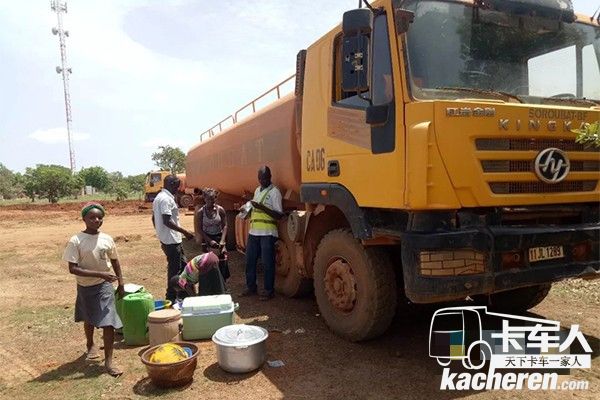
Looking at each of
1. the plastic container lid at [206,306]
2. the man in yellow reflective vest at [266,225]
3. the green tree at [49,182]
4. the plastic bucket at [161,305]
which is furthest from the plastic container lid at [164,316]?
the green tree at [49,182]

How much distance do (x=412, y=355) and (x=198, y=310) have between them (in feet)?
7.01

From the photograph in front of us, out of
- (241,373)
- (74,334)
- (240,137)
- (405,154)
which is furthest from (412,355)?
(240,137)

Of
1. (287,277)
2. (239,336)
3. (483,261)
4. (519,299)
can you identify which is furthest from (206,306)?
(519,299)

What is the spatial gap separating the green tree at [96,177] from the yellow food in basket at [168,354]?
185 ft

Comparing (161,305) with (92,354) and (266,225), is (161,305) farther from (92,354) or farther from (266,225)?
(266,225)

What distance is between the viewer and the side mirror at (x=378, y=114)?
3572 mm

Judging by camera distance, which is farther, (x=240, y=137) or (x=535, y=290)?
(x=240, y=137)

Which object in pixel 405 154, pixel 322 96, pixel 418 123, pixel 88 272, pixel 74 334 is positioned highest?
pixel 322 96

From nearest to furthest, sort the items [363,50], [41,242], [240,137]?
[363,50], [240,137], [41,242]

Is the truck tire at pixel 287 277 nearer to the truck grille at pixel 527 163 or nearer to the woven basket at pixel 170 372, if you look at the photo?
the woven basket at pixel 170 372

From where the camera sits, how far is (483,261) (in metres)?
3.29

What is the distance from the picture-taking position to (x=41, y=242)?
43.3 ft

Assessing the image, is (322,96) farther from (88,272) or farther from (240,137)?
(240,137)

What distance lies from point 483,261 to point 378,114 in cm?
139
